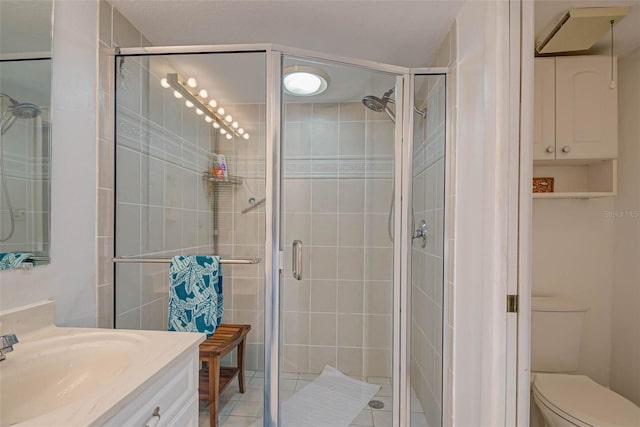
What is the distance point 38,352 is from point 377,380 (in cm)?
154

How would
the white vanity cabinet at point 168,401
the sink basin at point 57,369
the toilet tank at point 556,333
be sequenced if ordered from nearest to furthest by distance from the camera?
the white vanity cabinet at point 168,401 < the sink basin at point 57,369 < the toilet tank at point 556,333

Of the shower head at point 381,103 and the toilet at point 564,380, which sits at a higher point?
the shower head at point 381,103

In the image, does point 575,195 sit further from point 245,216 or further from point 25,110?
point 25,110

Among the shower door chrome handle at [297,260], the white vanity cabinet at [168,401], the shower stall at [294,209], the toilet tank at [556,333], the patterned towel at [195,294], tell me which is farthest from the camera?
the shower door chrome handle at [297,260]

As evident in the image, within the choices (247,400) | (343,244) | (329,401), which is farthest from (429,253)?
(247,400)

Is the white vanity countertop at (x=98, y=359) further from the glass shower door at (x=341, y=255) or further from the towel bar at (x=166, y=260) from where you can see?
the glass shower door at (x=341, y=255)

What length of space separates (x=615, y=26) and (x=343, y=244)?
4.47ft

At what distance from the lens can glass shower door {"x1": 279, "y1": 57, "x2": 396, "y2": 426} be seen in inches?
66.5

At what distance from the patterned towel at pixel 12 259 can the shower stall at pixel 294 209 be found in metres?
0.48

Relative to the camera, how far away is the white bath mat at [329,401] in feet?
5.56

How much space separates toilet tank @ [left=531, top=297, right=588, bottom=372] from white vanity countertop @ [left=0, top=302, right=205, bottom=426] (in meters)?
1.30

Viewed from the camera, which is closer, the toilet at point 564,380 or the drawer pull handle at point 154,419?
the drawer pull handle at point 154,419

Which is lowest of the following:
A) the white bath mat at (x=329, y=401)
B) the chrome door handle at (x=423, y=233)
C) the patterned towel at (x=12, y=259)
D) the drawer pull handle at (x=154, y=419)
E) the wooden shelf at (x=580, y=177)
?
the white bath mat at (x=329, y=401)

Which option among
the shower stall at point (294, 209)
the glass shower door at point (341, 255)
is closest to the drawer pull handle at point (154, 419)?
the shower stall at point (294, 209)
